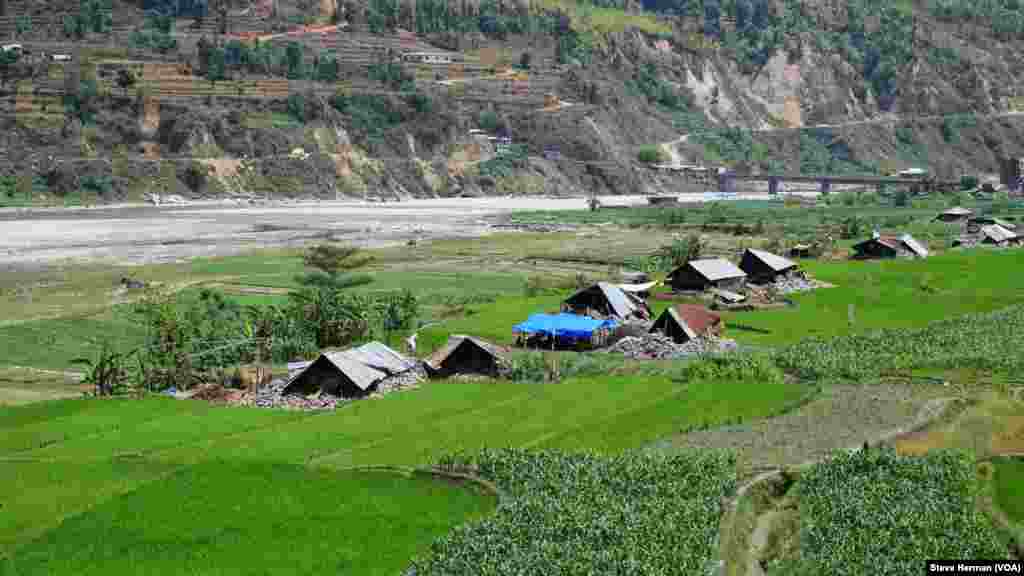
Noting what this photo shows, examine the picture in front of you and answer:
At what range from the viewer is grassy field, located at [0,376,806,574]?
2028cm

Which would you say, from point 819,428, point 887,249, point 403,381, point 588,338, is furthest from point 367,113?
point 819,428

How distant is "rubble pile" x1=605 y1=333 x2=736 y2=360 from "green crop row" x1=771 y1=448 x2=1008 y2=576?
1646 cm

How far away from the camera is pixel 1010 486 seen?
2272 cm

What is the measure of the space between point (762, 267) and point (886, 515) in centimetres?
3853

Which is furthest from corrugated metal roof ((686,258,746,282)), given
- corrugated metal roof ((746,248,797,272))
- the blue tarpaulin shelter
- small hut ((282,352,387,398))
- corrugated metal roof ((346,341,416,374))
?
small hut ((282,352,387,398))

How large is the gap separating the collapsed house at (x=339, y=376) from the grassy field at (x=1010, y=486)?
16.0 metres

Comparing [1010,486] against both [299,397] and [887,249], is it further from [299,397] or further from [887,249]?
[887,249]

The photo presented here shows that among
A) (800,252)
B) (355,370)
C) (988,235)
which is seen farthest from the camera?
(988,235)

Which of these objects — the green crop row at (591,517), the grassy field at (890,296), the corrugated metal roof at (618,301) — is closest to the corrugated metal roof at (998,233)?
the grassy field at (890,296)

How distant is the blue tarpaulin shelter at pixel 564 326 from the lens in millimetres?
42031

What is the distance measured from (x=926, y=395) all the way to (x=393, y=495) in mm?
15523

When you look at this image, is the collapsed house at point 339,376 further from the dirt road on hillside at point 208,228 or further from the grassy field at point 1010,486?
the dirt road on hillside at point 208,228

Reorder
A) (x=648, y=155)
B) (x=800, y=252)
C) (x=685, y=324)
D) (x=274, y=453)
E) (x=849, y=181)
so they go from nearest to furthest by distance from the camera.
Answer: (x=274, y=453), (x=685, y=324), (x=800, y=252), (x=849, y=181), (x=648, y=155)

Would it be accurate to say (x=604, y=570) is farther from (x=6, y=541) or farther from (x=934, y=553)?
(x=6, y=541)
